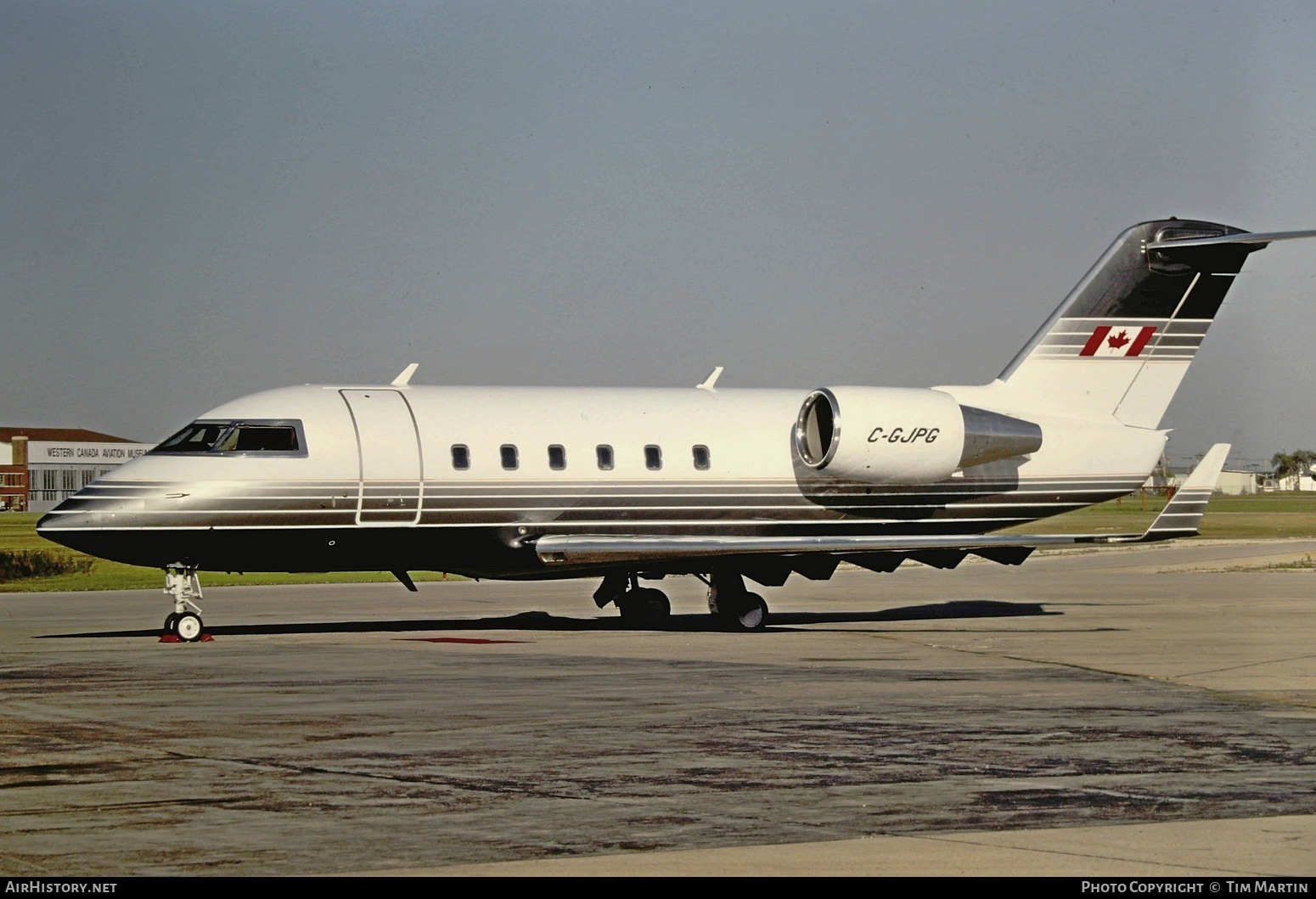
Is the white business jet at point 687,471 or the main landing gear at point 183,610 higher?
the white business jet at point 687,471

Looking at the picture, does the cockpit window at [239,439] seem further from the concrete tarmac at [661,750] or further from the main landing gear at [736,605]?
the main landing gear at [736,605]

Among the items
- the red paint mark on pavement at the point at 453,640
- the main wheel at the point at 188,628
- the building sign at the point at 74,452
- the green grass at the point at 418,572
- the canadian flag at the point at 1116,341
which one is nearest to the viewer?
the main wheel at the point at 188,628

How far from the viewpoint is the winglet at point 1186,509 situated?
22.5 metres

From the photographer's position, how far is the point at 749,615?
80.0 feet

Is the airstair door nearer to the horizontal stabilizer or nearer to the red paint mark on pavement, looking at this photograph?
the red paint mark on pavement

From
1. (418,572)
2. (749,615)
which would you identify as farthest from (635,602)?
(418,572)

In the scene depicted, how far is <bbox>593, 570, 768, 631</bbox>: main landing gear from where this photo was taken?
80.0 feet

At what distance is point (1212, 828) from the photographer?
343 inches

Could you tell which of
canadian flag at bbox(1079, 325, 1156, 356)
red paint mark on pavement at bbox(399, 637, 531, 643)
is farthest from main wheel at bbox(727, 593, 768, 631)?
canadian flag at bbox(1079, 325, 1156, 356)

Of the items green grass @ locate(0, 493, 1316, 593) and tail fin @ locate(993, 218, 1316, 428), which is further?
green grass @ locate(0, 493, 1316, 593)

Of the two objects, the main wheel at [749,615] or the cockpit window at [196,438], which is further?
the main wheel at [749,615]

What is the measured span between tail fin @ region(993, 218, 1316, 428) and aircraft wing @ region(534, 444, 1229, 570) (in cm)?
332

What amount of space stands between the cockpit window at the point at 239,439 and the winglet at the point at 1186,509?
11604 millimetres

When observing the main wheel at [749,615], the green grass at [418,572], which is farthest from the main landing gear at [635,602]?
the green grass at [418,572]
